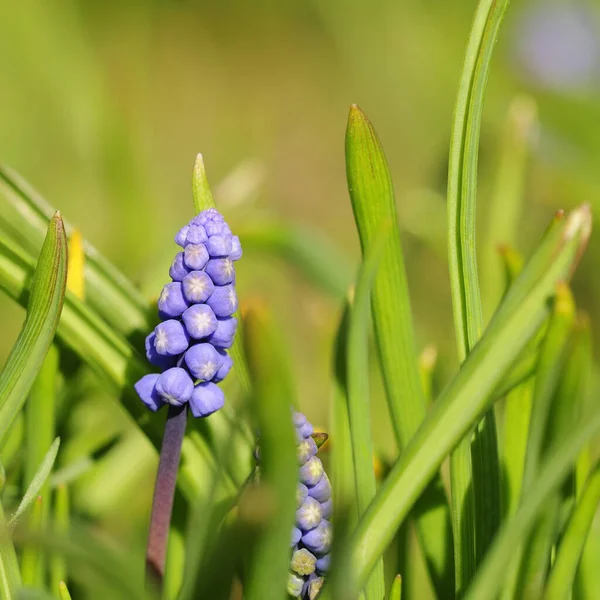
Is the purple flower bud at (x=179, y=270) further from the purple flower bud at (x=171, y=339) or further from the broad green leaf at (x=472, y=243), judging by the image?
the broad green leaf at (x=472, y=243)

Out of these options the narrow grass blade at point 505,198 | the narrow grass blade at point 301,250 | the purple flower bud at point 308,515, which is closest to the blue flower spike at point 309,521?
the purple flower bud at point 308,515

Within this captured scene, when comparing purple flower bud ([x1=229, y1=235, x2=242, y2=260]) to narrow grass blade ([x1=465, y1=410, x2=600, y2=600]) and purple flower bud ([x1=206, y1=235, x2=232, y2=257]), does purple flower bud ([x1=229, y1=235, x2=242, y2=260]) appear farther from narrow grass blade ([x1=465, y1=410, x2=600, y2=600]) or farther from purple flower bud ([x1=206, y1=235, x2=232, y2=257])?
narrow grass blade ([x1=465, y1=410, x2=600, y2=600])

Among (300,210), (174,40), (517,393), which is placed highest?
(174,40)

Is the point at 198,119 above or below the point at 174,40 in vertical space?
below

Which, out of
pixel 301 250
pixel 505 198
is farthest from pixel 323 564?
pixel 505 198

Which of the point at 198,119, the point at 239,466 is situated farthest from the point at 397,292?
the point at 198,119

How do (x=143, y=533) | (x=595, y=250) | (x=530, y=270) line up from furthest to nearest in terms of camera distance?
(x=595, y=250) < (x=143, y=533) < (x=530, y=270)

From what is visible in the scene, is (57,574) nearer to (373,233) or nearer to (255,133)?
(373,233)

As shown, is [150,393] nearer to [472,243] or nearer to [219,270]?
[219,270]
